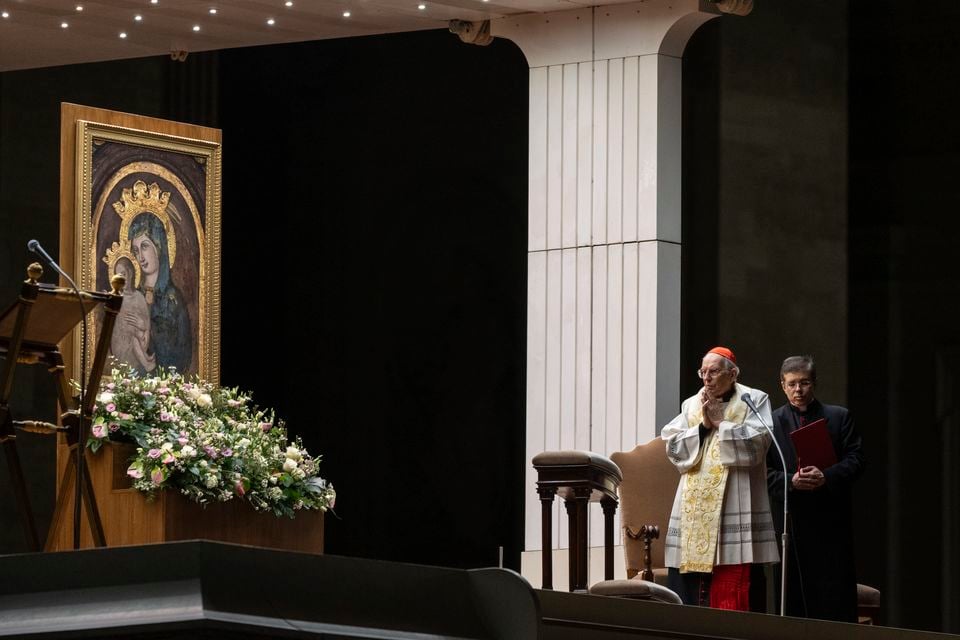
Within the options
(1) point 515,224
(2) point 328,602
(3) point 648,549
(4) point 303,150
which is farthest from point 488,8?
(2) point 328,602

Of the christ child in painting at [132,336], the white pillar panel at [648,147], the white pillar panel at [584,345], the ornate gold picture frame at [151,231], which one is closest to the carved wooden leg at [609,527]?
the white pillar panel at [584,345]

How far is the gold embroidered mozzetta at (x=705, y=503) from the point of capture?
584 cm

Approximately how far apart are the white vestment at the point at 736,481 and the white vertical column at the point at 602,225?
1897mm

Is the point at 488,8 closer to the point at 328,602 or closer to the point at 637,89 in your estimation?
the point at 637,89

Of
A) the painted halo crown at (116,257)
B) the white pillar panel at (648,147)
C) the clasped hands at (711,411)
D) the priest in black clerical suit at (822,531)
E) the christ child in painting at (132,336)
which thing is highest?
the white pillar panel at (648,147)

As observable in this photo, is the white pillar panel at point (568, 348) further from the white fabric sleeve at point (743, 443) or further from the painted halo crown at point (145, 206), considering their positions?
the white fabric sleeve at point (743, 443)

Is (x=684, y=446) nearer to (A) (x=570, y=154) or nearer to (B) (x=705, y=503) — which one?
(B) (x=705, y=503)

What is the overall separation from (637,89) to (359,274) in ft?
16.0

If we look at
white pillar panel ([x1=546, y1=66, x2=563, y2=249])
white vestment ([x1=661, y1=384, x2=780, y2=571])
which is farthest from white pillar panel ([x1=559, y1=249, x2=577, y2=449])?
white vestment ([x1=661, y1=384, x2=780, y2=571])

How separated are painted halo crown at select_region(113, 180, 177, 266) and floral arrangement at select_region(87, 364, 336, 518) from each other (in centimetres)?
148

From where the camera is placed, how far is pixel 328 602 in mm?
2135

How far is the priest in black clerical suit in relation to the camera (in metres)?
5.83

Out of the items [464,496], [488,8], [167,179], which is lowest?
[464,496]

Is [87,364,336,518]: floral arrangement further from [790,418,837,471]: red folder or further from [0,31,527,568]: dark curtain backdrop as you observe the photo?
[0,31,527,568]: dark curtain backdrop
